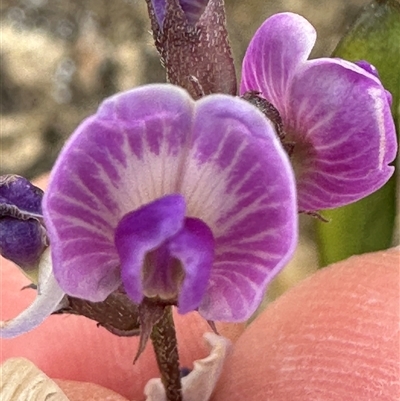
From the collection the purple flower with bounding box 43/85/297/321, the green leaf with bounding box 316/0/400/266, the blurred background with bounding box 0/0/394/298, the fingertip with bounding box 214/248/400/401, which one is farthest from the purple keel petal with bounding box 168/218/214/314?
the blurred background with bounding box 0/0/394/298

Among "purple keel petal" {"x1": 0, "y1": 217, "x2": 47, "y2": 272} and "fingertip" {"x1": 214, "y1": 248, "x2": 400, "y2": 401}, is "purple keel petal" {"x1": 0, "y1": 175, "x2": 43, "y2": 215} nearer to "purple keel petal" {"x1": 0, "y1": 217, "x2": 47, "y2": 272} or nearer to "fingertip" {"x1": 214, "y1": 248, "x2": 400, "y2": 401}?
"purple keel petal" {"x1": 0, "y1": 217, "x2": 47, "y2": 272}

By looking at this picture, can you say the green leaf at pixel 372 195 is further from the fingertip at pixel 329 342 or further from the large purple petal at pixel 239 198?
the large purple petal at pixel 239 198

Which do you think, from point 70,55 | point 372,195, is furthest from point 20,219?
point 70,55

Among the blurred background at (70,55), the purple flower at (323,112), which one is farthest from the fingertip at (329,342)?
the blurred background at (70,55)

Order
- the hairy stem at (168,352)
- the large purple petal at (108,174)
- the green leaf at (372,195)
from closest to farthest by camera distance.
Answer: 1. the large purple petal at (108,174)
2. the hairy stem at (168,352)
3. the green leaf at (372,195)

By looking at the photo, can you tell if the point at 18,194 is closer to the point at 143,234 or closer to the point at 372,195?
the point at 143,234

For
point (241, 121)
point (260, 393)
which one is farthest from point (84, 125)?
point (260, 393)
